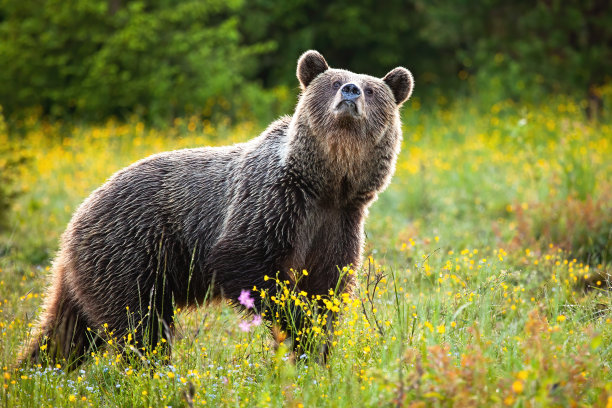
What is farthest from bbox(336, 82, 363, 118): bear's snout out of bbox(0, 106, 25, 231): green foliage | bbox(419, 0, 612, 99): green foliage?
bbox(419, 0, 612, 99): green foliage

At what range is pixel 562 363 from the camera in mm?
2947

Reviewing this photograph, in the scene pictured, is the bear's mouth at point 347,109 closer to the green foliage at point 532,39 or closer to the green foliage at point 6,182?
the green foliage at point 6,182

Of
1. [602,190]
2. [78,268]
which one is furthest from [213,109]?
[78,268]

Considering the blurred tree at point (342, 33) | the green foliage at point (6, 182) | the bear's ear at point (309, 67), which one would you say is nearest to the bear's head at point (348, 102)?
the bear's ear at point (309, 67)

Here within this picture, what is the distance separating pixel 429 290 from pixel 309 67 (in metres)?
1.82

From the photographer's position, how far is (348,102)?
4.41m

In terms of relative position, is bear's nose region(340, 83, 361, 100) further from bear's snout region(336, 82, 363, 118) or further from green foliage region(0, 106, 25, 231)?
green foliage region(0, 106, 25, 231)

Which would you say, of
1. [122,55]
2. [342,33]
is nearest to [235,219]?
[122,55]

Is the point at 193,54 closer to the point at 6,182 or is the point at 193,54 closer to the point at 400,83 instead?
the point at 6,182

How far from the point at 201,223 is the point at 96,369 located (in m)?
1.19

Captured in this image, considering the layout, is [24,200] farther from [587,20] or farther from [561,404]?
[587,20]

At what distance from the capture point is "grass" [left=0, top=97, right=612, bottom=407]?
3.20m

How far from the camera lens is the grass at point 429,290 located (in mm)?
3197

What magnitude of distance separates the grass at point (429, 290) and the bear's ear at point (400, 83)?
1088 millimetres
